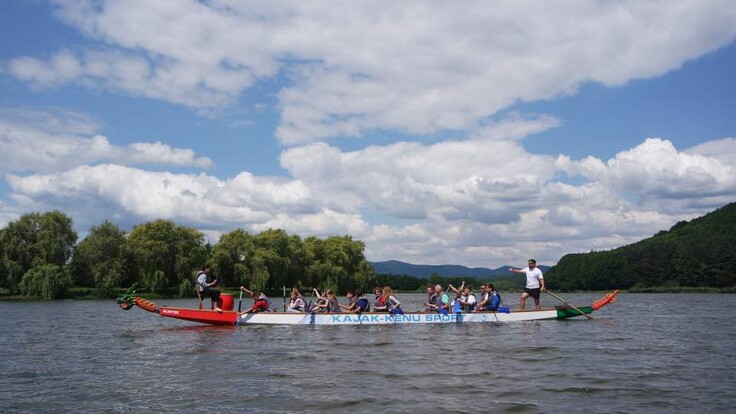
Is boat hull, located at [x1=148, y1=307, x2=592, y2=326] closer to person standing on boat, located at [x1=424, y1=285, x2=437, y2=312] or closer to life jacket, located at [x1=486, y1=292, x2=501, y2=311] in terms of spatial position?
life jacket, located at [x1=486, y1=292, x2=501, y2=311]

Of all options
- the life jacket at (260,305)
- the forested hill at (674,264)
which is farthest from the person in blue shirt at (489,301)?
the forested hill at (674,264)

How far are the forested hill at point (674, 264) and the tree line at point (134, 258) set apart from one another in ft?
245

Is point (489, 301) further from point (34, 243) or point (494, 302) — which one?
point (34, 243)

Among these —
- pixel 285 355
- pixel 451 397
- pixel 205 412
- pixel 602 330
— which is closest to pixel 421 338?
pixel 285 355

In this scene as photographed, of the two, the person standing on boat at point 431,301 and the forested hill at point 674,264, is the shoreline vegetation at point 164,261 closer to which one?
the forested hill at point 674,264

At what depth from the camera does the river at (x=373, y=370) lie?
1244 centimetres

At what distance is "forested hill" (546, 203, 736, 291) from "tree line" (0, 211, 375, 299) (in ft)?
245

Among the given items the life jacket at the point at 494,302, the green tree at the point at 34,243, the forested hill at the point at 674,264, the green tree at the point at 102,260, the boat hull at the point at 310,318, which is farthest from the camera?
the forested hill at the point at 674,264

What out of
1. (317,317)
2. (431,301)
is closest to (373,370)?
(317,317)

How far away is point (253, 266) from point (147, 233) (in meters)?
13.2

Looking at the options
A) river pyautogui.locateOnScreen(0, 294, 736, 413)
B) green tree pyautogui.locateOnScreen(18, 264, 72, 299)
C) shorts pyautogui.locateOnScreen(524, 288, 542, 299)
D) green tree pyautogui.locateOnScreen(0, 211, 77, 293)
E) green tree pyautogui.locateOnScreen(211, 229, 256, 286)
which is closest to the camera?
river pyautogui.locateOnScreen(0, 294, 736, 413)

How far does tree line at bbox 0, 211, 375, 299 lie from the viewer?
63.1 metres

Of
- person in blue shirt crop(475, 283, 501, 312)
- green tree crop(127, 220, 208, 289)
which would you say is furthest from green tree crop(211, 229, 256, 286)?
person in blue shirt crop(475, 283, 501, 312)

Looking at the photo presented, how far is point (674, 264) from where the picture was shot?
410 feet
